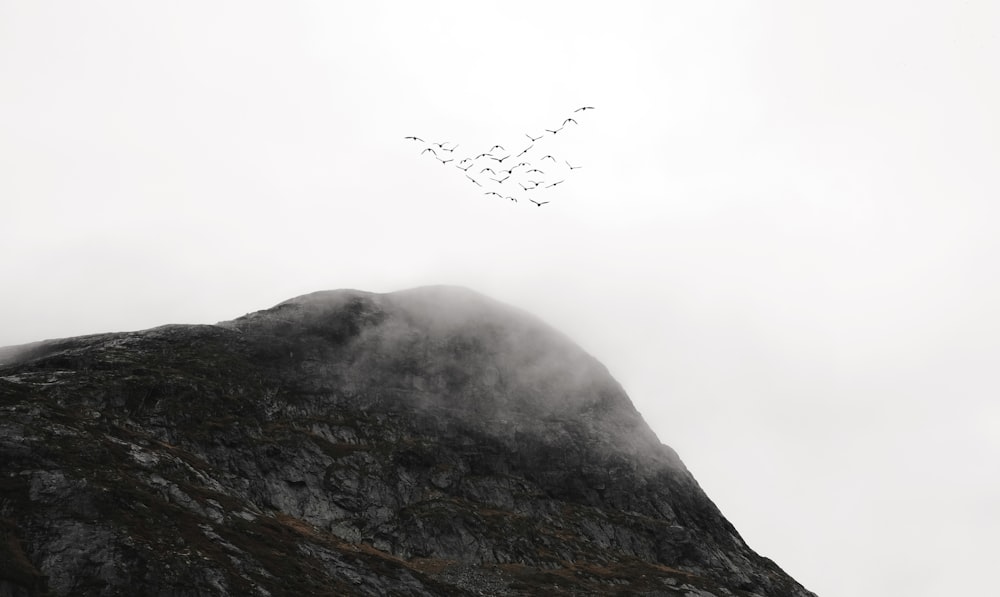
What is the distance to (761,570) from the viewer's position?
456 ft

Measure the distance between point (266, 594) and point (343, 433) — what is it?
56118mm

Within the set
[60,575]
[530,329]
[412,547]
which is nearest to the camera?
[60,575]

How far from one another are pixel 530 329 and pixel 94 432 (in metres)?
109

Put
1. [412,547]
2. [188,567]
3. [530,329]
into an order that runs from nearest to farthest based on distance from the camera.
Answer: [188,567] → [412,547] → [530,329]

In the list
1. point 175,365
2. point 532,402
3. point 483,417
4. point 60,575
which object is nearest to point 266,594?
point 60,575

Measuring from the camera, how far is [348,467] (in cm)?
12038

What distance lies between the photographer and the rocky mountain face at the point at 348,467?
72.9m

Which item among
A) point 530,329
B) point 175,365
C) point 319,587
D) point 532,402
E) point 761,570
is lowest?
point 319,587

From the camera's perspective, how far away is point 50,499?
71438 mm

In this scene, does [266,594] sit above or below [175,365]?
below

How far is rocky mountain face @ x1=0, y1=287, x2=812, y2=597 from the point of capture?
72.9m

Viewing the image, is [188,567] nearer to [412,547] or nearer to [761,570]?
[412,547]

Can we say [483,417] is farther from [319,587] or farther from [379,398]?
[319,587]

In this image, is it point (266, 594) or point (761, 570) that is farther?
point (761, 570)
